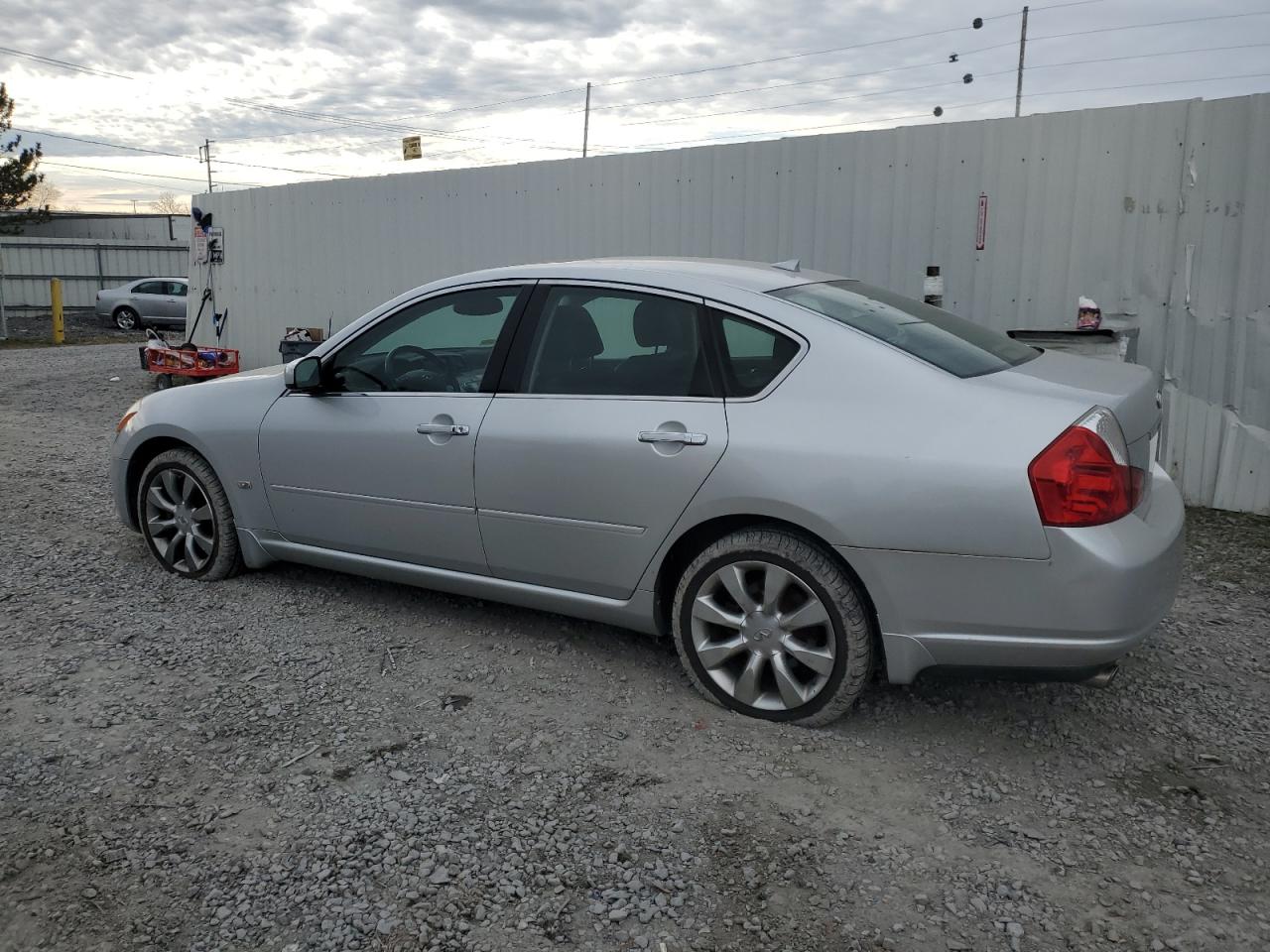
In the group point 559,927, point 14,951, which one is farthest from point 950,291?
point 14,951

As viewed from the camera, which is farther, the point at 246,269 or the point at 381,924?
the point at 246,269

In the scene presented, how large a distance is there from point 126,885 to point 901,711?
8.21 ft

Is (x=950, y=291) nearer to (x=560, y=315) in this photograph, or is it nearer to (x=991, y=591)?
(x=560, y=315)

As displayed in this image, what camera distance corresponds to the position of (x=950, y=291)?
771cm

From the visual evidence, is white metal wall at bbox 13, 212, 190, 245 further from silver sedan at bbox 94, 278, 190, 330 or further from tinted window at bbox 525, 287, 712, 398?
tinted window at bbox 525, 287, 712, 398

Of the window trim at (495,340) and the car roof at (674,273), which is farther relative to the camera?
the window trim at (495,340)

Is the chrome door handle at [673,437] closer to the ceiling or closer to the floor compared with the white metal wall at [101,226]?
closer to the floor

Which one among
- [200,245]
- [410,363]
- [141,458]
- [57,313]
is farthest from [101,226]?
[410,363]

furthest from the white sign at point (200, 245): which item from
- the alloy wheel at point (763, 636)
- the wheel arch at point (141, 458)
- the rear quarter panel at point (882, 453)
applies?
the alloy wheel at point (763, 636)

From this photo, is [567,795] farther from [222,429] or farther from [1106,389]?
[222,429]

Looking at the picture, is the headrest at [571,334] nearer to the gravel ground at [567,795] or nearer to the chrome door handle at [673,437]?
the chrome door handle at [673,437]

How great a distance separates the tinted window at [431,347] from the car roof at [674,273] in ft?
0.41

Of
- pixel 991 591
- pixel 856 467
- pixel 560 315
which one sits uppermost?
pixel 560 315

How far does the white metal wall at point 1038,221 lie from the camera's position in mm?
6543
